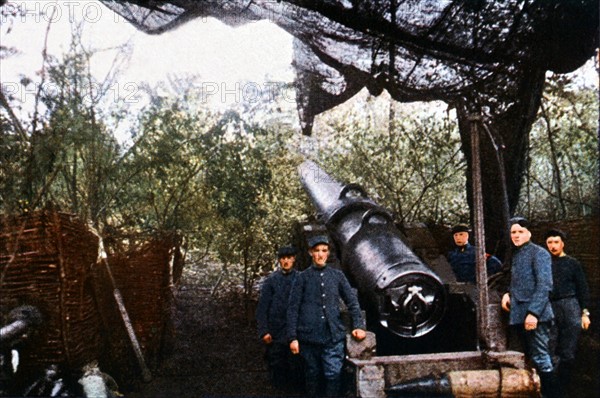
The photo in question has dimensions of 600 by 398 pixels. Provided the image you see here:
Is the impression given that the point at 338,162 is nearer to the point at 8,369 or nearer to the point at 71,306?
the point at 71,306

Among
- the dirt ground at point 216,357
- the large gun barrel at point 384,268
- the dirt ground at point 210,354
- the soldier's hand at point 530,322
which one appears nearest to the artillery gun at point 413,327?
Answer: the large gun barrel at point 384,268

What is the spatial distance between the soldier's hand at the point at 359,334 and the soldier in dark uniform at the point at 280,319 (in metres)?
0.89

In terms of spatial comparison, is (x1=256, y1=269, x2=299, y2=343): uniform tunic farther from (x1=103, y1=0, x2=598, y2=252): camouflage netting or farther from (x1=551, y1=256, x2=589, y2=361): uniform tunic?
(x1=551, y1=256, x2=589, y2=361): uniform tunic

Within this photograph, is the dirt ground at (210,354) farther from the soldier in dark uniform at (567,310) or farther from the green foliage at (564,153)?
the green foliage at (564,153)

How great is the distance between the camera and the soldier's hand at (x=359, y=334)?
475 centimetres

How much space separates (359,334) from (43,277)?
2.88 meters

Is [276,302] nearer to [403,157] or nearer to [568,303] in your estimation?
[568,303]

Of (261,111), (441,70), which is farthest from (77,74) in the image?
(441,70)

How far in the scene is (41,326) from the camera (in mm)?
4395

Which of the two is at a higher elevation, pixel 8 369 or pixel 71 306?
pixel 71 306

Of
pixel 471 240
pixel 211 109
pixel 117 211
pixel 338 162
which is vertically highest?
pixel 211 109

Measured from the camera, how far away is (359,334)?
476 cm

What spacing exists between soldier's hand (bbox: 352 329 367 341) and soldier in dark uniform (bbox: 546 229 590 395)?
1.90 metres

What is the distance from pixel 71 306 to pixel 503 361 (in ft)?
13.0
